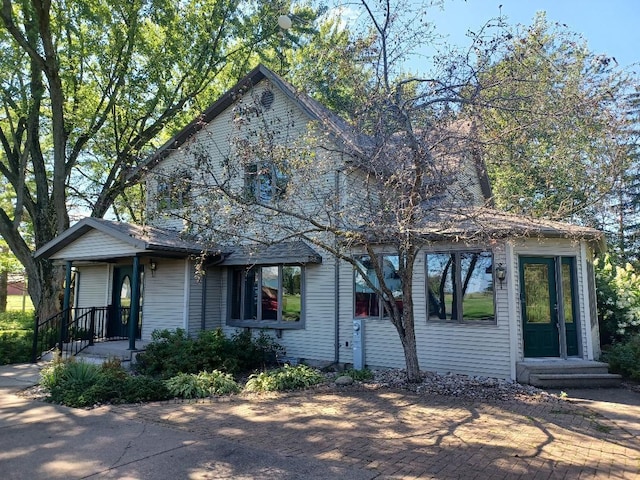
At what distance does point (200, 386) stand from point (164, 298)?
507 centimetres

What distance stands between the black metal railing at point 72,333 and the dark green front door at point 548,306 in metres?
10.8

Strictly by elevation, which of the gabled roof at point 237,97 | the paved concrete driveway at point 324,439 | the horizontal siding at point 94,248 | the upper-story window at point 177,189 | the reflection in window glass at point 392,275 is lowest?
the paved concrete driveway at point 324,439

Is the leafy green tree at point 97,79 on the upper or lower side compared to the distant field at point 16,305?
upper

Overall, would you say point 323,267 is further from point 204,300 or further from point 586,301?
point 586,301

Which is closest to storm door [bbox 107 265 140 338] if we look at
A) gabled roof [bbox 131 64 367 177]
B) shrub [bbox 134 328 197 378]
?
gabled roof [bbox 131 64 367 177]

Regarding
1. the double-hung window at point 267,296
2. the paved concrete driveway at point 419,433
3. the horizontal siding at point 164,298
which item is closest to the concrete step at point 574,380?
the paved concrete driveway at point 419,433

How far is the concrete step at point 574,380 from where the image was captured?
8281mm

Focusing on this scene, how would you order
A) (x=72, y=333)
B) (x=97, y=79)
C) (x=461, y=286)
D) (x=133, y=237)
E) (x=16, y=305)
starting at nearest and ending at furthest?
(x=461, y=286) → (x=133, y=237) → (x=72, y=333) → (x=97, y=79) → (x=16, y=305)

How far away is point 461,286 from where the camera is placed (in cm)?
938

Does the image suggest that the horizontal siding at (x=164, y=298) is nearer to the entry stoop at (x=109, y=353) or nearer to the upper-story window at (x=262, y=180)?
the entry stoop at (x=109, y=353)

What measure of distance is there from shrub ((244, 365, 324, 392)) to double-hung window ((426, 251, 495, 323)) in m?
2.94

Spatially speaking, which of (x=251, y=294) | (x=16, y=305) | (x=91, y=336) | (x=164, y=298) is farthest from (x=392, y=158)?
(x=16, y=305)

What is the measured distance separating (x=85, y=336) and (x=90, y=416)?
7577 mm

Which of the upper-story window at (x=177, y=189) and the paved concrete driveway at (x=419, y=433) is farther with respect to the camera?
the upper-story window at (x=177, y=189)
